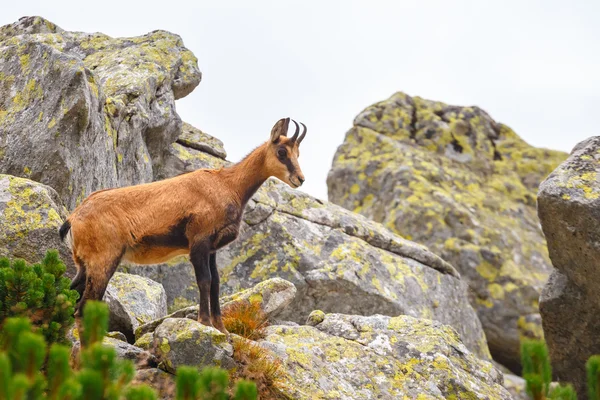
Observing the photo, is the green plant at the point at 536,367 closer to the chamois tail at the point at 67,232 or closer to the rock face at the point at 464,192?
the chamois tail at the point at 67,232

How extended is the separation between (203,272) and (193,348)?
3.72ft

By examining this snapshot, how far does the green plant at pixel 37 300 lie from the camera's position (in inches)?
249

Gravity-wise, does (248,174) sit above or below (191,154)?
above

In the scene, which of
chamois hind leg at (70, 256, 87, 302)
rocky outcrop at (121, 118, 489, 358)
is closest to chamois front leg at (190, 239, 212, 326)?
chamois hind leg at (70, 256, 87, 302)

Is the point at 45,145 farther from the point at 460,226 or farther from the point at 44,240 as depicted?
the point at 460,226

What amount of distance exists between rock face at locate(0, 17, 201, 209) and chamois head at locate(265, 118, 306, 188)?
10.8ft

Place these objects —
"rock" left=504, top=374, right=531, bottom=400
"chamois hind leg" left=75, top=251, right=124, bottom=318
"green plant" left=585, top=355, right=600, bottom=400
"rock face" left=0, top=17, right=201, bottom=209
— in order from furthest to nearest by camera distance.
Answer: "rock" left=504, top=374, right=531, bottom=400 → "rock face" left=0, top=17, right=201, bottom=209 → "chamois hind leg" left=75, top=251, right=124, bottom=318 → "green plant" left=585, top=355, right=600, bottom=400

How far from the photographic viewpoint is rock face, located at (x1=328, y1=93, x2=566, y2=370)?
19.2m

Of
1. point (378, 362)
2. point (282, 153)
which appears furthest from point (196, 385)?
point (282, 153)

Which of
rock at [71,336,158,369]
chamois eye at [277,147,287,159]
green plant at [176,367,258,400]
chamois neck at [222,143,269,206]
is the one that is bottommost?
rock at [71,336,158,369]

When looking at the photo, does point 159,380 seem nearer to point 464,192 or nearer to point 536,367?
point 536,367

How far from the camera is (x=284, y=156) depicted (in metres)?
9.61

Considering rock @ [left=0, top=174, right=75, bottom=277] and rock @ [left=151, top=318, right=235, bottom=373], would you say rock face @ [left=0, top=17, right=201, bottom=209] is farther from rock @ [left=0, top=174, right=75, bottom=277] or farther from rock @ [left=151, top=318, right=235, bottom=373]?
rock @ [left=151, top=318, right=235, bottom=373]

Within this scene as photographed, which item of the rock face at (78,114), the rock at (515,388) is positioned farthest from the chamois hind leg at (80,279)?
the rock at (515,388)
